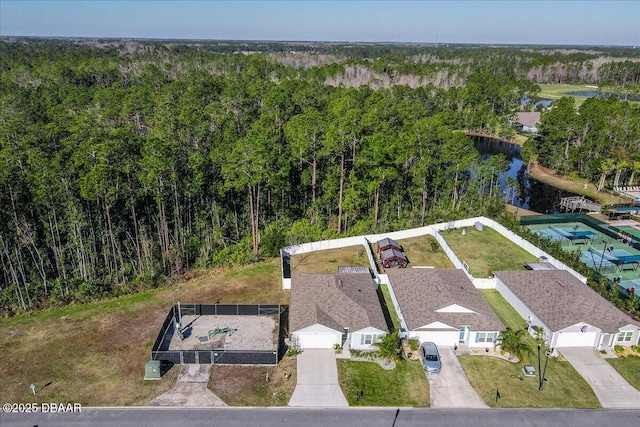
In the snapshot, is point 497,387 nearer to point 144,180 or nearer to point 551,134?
point 144,180

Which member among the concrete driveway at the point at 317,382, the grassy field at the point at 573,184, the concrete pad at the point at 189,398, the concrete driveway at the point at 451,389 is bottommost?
the grassy field at the point at 573,184

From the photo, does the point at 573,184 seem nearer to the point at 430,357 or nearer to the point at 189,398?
the point at 430,357

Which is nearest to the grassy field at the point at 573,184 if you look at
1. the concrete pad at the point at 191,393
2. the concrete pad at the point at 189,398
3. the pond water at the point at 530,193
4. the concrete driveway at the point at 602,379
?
the pond water at the point at 530,193

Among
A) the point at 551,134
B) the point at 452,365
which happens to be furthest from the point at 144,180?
the point at 551,134

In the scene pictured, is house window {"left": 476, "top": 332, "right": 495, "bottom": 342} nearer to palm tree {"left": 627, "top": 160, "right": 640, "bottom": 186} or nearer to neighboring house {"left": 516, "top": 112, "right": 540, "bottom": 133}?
A: palm tree {"left": 627, "top": 160, "right": 640, "bottom": 186}

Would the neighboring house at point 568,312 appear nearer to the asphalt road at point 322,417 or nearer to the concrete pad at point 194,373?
the asphalt road at point 322,417

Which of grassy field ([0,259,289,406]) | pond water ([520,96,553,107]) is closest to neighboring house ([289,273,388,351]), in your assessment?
grassy field ([0,259,289,406])
